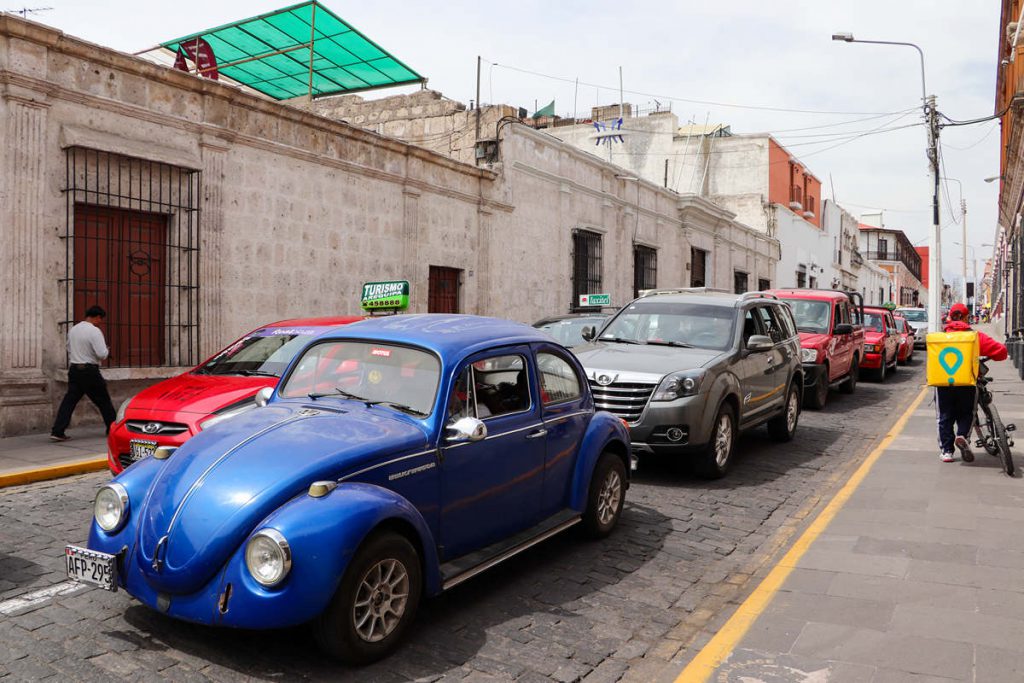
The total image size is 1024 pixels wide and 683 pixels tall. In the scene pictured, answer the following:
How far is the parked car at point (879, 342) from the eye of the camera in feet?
62.1

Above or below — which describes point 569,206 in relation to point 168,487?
above

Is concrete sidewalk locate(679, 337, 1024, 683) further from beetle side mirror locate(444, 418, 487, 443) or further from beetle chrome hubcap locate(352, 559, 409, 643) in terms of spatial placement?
beetle side mirror locate(444, 418, 487, 443)

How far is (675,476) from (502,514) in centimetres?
401

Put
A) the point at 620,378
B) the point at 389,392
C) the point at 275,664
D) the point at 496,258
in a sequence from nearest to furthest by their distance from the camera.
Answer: the point at 275,664 < the point at 389,392 < the point at 620,378 < the point at 496,258

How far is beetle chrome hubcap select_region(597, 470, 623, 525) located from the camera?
19.2ft

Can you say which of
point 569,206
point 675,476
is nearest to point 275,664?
point 675,476

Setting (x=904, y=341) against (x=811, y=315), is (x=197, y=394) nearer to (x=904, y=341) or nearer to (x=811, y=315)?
(x=811, y=315)

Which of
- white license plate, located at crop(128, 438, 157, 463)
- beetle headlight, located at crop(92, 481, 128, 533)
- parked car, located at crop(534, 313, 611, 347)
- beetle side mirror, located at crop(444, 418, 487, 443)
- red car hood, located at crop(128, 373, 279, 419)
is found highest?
parked car, located at crop(534, 313, 611, 347)

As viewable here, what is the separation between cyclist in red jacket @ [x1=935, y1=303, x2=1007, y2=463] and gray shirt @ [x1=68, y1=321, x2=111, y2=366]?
30.5ft

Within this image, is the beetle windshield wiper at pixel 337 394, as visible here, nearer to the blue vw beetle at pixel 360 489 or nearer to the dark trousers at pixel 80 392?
the blue vw beetle at pixel 360 489

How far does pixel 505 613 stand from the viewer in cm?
455

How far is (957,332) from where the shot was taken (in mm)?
8406

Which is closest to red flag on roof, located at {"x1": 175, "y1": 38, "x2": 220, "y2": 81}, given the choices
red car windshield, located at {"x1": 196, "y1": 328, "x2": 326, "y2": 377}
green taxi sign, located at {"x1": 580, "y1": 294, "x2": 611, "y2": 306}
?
green taxi sign, located at {"x1": 580, "y1": 294, "x2": 611, "y2": 306}

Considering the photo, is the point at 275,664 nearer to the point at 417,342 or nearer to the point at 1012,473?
the point at 417,342
